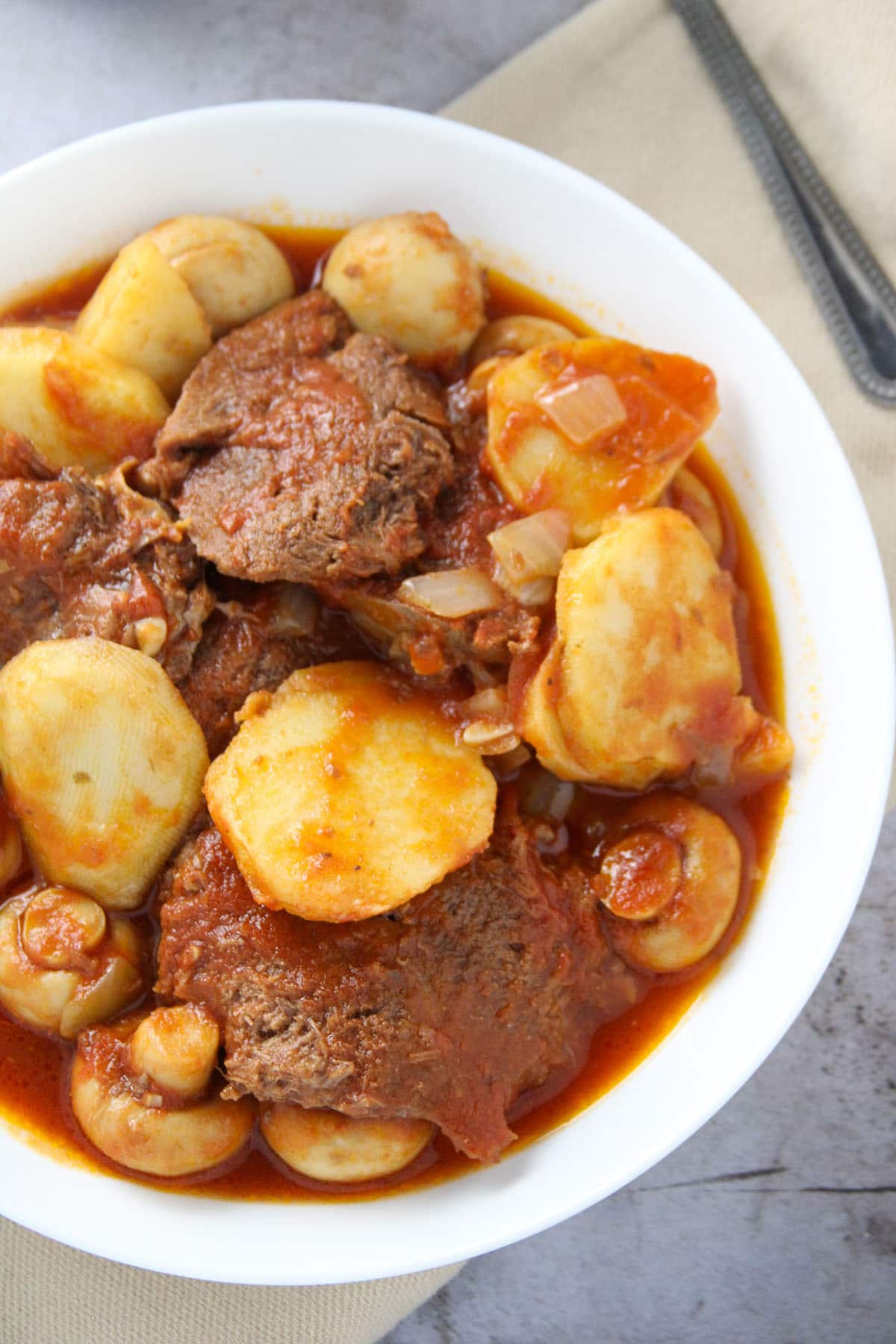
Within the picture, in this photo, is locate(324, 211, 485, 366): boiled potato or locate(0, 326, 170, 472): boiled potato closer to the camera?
locate(0, 326, 170, 472): boiled potato

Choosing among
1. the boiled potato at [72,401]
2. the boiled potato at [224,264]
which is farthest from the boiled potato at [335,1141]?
the boiled potato at [224,264]

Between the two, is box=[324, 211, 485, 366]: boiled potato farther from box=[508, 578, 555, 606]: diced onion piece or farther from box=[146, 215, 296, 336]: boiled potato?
box=[508, 578, 555, 606]: diced onion piece

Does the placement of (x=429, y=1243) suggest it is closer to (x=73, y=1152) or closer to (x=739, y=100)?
(x=73, y=1152)

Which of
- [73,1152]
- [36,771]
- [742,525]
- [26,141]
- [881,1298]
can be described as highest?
[26,141]

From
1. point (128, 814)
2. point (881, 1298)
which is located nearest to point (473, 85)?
point (128, 814)

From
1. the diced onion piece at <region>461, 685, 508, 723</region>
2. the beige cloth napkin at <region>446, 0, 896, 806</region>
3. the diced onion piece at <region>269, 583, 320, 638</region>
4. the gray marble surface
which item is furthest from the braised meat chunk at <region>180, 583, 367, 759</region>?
the gray marble surface
